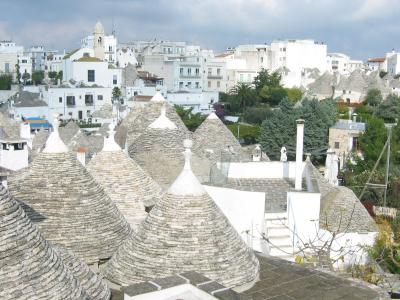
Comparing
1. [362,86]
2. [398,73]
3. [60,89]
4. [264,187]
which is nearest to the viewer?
[264,187]

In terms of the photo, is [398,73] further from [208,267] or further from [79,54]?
[208,267]

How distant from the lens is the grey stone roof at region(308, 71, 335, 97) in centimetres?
7415

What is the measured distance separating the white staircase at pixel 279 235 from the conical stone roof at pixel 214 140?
6.57 metres

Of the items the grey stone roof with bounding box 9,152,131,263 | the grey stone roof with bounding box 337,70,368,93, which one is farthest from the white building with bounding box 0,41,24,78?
the grey stone roof with bounding box 9,152,131,263

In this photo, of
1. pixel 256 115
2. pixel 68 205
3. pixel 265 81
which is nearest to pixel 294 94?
pixel 265 81

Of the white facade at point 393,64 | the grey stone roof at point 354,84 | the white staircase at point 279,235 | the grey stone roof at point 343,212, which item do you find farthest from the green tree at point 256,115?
the white facade at point 393,64

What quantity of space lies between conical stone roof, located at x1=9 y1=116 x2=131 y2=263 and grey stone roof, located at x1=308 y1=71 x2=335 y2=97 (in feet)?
217

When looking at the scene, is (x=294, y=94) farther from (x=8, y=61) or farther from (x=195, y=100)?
(x=8, y=61)

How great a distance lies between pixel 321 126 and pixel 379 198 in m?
15.3

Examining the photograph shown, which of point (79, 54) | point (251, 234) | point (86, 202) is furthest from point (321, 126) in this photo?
point (79, 54)

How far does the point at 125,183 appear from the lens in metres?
13.0

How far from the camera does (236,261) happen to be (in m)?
8.89

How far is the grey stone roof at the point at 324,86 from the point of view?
74150 millimetres

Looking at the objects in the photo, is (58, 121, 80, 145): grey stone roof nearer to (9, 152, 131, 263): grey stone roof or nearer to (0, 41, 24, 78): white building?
(9, 152, 131, 263): grey stone roof
